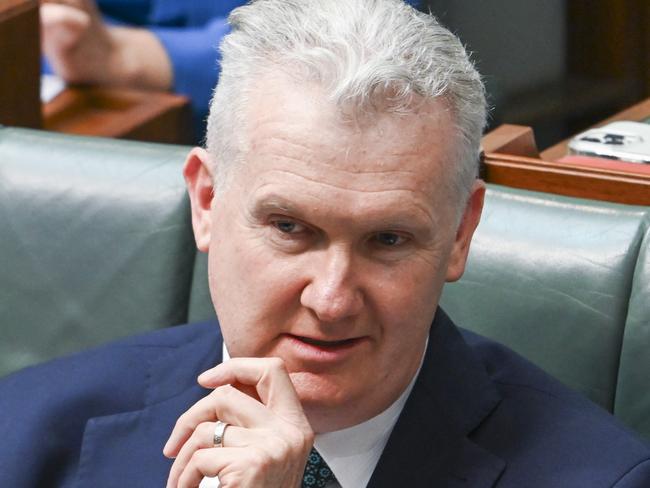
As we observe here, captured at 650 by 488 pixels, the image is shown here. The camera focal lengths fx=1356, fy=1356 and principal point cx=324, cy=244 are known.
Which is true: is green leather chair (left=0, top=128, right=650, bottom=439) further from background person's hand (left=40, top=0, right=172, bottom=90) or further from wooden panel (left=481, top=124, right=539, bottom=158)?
background person's hand (left=40, top=0, right=172, bottom=90)

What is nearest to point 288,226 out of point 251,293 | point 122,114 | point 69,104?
point 251,293

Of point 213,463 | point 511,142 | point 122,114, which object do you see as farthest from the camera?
point 122,114

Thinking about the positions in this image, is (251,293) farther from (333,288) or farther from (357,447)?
(357,447)

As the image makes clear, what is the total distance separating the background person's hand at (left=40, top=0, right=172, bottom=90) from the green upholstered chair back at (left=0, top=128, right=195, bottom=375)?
109 cm

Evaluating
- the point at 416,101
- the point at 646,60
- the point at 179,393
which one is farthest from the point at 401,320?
the point at 646,60

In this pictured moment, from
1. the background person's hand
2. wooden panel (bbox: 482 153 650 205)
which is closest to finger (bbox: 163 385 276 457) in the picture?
wooden panel (bbox: 482 153 650 205)

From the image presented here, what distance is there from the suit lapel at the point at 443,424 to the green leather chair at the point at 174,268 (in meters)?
0.16

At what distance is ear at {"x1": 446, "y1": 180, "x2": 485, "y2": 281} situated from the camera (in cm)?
131

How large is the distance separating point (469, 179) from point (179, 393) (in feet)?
1.31

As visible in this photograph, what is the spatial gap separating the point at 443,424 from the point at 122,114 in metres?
1.56

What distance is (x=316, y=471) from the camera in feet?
4.38

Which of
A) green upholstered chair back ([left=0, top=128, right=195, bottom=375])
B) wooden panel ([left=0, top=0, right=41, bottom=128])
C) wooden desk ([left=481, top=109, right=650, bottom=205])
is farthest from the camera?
wooden panel ([left=0, top=0, right=41, bottom=128])

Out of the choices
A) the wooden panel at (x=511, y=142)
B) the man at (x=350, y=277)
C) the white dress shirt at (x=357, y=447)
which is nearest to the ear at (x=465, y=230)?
the man at (x=350, y=277)

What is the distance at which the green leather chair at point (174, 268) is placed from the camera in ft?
4.85
